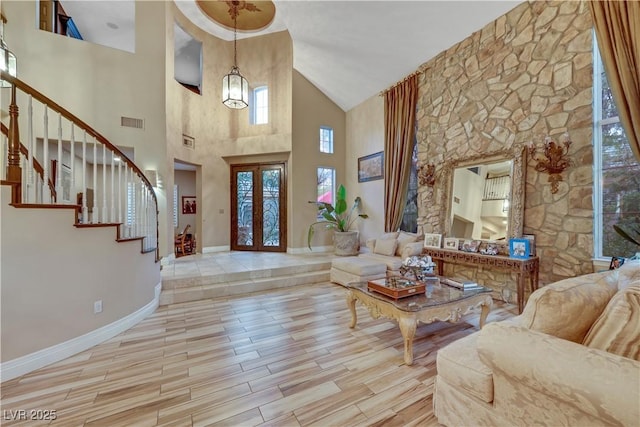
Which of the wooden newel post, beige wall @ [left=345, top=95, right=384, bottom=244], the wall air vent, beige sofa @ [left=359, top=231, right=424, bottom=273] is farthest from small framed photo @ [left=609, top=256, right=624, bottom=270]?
the wall air vent

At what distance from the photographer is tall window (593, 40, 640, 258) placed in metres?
2.86

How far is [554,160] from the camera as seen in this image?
3.27 metres

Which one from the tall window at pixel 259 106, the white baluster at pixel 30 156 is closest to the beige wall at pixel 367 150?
the tall window at pixel 259 106

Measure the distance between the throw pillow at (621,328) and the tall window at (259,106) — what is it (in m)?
7.28

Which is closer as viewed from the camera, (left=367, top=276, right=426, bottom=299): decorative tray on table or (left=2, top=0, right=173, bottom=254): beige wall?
(left=367, top=276, right=426, bottom=299): decorative tray on table

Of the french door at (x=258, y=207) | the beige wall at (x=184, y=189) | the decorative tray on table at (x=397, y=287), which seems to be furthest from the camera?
the beige wall at (x=184, y=189)

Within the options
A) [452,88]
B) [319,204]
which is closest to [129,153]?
[319,204]

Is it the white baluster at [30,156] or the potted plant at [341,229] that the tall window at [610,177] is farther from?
the white baluster at [30,156]

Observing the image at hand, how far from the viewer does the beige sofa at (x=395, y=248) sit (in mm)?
4590

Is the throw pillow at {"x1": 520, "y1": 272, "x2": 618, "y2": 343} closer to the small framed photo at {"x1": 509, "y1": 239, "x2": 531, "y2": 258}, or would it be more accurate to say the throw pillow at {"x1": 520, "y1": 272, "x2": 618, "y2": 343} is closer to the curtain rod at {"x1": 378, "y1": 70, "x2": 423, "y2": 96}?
the small framed photo at {"x1": 509, "y1": 239, "x2": 531, "y2": 258}

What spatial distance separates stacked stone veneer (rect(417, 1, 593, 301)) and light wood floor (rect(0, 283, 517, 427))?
1269mm

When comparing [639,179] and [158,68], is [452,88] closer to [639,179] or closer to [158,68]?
[639,179]

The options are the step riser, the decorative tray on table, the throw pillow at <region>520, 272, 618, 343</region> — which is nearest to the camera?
the throw pillow at <region>520, 272, 618, 343</region>

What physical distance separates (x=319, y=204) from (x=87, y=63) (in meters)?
5.46
